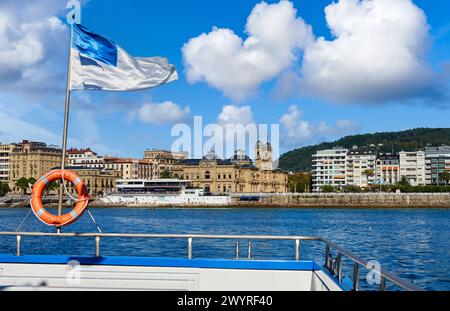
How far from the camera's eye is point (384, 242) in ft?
123

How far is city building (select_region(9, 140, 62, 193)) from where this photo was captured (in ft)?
542

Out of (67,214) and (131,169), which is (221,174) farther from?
(67,214)

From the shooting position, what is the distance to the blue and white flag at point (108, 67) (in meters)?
10.2

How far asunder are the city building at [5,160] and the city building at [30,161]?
57.9 inches

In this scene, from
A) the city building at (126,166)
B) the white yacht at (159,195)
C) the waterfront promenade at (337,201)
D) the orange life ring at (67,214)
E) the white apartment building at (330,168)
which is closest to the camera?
the orange life ring at (67,214)

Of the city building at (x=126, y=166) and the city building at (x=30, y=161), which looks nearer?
the city building at (x=30, y=161)

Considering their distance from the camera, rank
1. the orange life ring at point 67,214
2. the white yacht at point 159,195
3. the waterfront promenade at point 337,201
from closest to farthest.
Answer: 1. the orange life ring at point 67,214
2. the waterfront promenade at point 337,201
3. the white yacht at point 159,195

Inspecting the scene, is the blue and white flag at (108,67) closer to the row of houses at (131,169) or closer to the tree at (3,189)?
the row of houses at (131,169)

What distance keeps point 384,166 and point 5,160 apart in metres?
109

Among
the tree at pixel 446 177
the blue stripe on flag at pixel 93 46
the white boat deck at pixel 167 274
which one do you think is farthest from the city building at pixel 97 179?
the white boat deck at pixel 167 274

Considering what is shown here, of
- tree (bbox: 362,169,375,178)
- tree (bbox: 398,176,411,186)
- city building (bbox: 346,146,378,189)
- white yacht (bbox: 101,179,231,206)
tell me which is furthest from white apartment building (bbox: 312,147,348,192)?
white yacht (bbox: 101,179,231,206)
